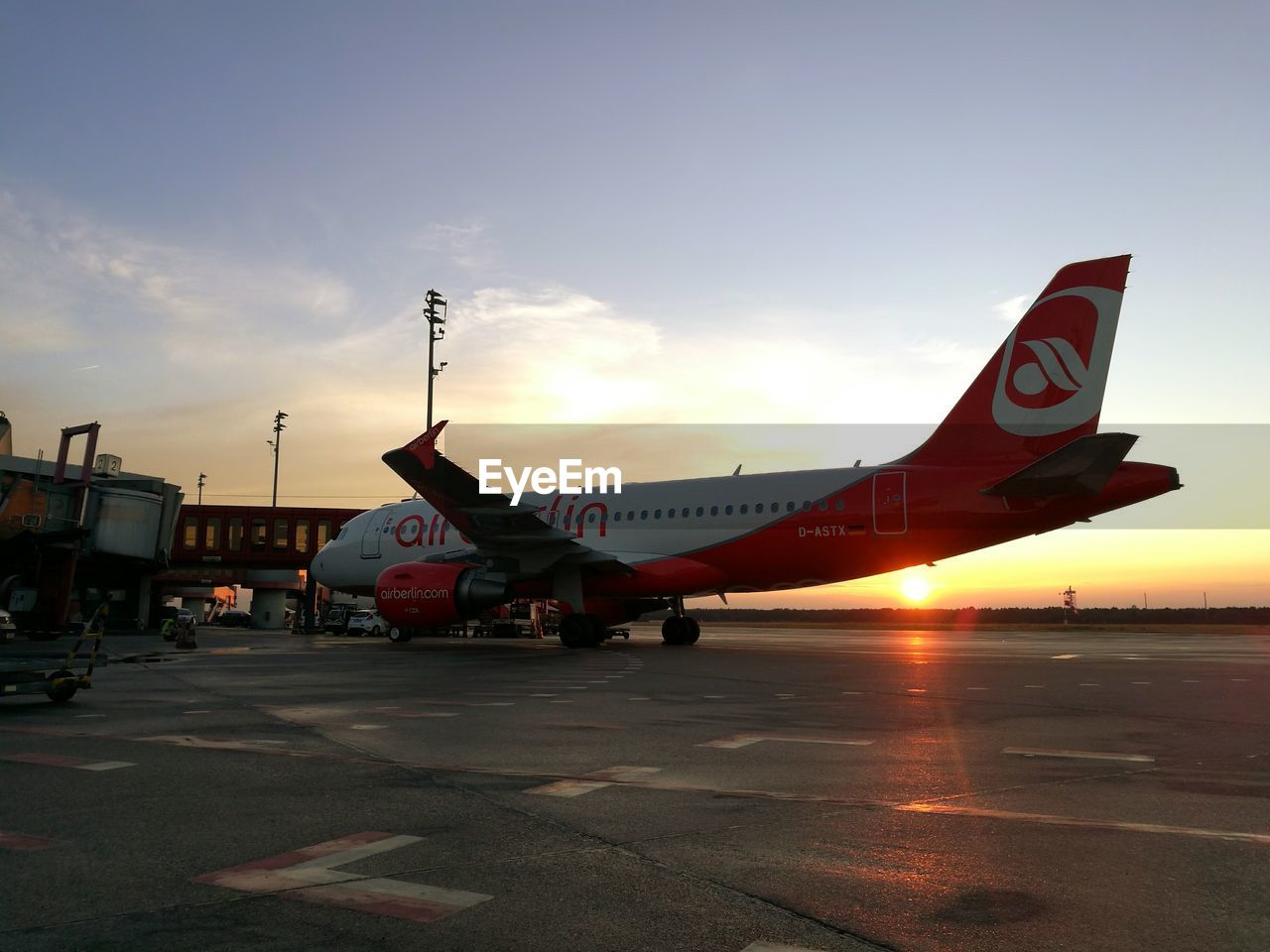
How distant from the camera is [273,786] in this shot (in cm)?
586

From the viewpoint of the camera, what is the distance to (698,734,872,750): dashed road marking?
7.59 metres

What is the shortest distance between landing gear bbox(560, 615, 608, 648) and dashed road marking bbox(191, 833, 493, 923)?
66.2ft

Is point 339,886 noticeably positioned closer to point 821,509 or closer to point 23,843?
point 23,843

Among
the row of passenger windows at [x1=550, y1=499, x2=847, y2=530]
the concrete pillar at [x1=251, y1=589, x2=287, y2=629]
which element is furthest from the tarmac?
the concrete pillar at [x1=251, y1=589, x2=287, y2=629]

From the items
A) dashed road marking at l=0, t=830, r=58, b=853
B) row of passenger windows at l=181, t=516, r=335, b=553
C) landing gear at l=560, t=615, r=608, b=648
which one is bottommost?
dashed road marking at l=0, t=830, r=58, b=853

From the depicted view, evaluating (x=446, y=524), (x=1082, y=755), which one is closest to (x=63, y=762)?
(x=1082, y=755)

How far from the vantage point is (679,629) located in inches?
1066

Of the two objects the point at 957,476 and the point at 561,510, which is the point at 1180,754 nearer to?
the point at 957,476

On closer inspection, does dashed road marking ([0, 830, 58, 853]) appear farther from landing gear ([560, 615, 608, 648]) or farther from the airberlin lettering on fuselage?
the airberlin lettering on fuselage

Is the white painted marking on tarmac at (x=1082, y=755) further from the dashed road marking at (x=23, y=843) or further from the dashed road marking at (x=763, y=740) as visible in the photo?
the dashed road marking at (x=23, y=843)

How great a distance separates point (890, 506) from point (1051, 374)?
4.52 meters

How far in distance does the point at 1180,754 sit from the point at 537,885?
5726 mm

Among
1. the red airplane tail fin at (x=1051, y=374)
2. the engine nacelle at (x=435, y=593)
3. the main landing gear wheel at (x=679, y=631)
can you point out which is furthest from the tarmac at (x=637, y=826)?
the main landing gear wheel at (x=679, y=631)

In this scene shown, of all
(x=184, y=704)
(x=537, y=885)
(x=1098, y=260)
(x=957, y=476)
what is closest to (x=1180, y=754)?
(x=537, y=885)
